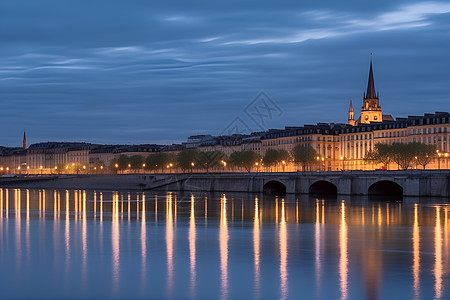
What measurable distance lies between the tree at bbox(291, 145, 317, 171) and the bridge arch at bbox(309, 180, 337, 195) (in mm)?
41666

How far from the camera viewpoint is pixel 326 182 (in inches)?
3489

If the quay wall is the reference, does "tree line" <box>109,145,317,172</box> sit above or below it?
above

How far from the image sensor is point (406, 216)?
46.1 metres

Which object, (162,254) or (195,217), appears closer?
(162,254)

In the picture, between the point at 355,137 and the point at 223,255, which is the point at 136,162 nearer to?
the point at 355,137

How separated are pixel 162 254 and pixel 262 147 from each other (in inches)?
5546

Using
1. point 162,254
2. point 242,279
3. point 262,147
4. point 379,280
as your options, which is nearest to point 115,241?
point 162,254

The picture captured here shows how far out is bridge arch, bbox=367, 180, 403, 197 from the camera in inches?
3091

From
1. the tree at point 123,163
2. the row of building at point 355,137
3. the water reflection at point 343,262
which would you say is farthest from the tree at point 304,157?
the water reflection at point 343,262

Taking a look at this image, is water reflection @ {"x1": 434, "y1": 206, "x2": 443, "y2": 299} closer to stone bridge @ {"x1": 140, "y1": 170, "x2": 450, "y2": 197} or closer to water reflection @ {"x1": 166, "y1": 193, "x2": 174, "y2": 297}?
water reflection @ {"x1": 166, "y1": 193, "x2": 174, "y2": 297}

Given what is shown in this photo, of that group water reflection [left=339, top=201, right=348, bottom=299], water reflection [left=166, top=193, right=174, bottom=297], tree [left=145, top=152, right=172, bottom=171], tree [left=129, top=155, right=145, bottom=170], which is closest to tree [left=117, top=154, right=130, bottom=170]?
tree [left=129, top=155, right=145, bottom=170]

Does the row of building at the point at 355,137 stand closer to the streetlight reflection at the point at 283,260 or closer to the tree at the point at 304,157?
the tree at the point at 304,157

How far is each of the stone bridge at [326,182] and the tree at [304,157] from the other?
30062 mm

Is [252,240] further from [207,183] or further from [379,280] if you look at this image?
[207,183]
